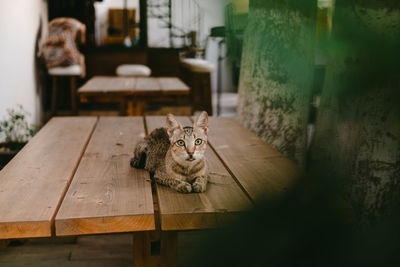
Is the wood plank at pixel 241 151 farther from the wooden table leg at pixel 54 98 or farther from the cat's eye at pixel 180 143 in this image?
the wooden table leg at pixel 54 98

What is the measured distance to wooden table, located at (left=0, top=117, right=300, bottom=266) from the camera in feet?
3.55

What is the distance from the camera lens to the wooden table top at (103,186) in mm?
1080

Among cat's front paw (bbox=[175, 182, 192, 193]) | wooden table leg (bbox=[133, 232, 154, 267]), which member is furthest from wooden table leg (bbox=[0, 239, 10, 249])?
cat's front paw (bbox=[175, 182, 192, 193])

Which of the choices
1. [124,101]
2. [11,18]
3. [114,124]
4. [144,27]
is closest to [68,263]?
[114,124]

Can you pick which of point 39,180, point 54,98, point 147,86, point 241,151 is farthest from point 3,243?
point 54,98

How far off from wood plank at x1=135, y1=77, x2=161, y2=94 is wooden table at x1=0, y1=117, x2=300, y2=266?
1.58m

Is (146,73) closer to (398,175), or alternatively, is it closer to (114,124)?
(114,124)

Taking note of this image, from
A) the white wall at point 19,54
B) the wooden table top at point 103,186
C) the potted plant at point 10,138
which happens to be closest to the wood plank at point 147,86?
the potted plant at point 10,138

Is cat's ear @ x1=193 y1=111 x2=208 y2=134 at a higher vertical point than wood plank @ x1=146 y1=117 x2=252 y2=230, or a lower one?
higher

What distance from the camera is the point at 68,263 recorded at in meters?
2.12

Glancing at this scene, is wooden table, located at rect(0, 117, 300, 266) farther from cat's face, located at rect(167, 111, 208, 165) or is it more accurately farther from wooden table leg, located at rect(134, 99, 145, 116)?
wooden table leg, located at rect(134, 99, 145, 116)

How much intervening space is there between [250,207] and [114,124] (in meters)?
2.10

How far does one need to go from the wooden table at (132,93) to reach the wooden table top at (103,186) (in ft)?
5.26

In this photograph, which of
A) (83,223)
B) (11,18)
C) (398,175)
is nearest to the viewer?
(83,223)
